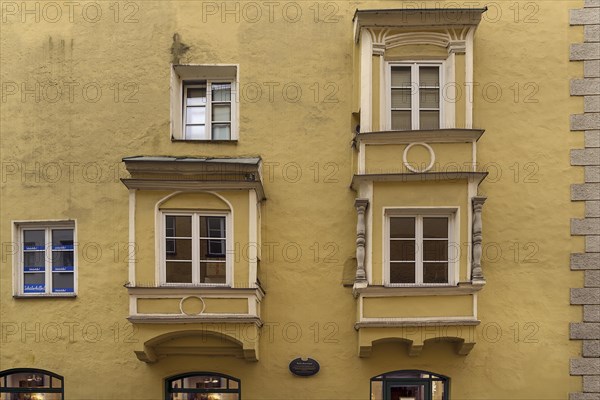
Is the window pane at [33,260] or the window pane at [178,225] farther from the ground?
the window pane at [178,225]

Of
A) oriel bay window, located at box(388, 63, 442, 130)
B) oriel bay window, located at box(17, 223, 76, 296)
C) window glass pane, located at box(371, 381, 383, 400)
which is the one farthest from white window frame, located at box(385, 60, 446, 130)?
oriel bay window, located at box(17, 223, 76, 296)

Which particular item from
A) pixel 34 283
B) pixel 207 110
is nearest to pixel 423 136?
pixel 207 110

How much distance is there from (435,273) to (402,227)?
38.3 inches

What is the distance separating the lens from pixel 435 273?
369 inches

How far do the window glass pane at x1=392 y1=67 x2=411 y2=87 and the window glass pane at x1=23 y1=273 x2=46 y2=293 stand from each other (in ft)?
24.3

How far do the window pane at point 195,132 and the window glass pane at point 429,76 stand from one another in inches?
164

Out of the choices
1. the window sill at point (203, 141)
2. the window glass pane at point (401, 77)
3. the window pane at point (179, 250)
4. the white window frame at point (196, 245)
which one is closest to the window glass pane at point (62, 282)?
the white window frame at point (196, 245)

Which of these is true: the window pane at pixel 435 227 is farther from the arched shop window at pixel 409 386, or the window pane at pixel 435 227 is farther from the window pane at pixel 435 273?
the arched shop window at pixel 409 386

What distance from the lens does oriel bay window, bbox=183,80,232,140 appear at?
1031 cm

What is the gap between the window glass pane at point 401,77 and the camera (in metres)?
9.81

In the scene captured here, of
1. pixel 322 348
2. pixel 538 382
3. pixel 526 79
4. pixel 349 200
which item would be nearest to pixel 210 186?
pixel 349 200

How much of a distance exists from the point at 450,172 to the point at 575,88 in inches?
117

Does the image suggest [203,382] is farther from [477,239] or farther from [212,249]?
[477,239]

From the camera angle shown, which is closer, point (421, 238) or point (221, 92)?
point (421, 238)
